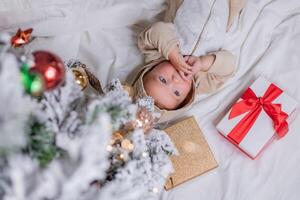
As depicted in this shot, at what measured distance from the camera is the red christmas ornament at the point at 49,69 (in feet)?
1.95

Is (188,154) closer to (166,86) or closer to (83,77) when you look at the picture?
(166,86)

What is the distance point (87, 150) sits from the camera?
0.59 meters

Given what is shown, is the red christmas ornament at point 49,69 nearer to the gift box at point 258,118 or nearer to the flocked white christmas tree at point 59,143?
the flocked white christmas tree at point 59,143

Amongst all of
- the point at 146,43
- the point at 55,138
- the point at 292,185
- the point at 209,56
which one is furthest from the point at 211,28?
the point at 55,138

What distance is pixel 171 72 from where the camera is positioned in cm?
118

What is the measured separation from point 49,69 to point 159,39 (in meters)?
0.61

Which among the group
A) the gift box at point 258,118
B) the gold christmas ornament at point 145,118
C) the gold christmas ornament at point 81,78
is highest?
the gold christmas ornament at point 145,118

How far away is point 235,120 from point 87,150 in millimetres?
715

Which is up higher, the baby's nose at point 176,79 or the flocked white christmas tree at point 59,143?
the flocked white christmas tree at point 59,143

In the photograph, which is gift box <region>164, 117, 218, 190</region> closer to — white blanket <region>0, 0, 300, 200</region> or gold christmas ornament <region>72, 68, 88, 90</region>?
white blanket <region>0, 0, 300, 200</region>

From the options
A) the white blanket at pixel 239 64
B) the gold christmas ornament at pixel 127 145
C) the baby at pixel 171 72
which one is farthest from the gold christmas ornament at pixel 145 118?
the white blanket at pixel 239 64

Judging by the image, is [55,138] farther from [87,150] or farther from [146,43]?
[146,43]

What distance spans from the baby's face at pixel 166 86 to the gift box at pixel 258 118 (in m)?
0.15

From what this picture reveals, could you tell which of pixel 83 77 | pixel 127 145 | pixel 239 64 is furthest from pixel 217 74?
pixel 127 145
